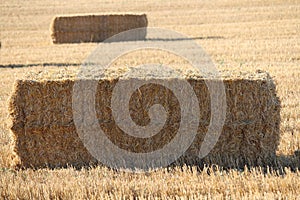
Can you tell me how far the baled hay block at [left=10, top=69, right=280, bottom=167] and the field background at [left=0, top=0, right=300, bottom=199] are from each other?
42 cm

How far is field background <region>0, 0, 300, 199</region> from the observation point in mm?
6230

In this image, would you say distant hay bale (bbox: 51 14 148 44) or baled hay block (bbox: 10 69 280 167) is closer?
baled hay block (bbox: 10 69 280 167)

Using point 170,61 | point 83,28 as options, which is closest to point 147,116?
point 170,61

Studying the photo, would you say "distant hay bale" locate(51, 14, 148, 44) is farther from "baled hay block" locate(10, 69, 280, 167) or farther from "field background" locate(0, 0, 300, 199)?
"baled hay block" locate(10, 69, 280, 167)

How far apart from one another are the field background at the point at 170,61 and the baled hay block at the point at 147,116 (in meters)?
0.42

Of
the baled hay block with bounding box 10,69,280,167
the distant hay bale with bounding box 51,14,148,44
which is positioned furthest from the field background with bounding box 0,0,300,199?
the distant hay bale with bounding box 51,14,148,44

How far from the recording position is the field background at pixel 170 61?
6230mm

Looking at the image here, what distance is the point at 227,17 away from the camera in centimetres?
3122

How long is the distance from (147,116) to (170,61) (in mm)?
9956

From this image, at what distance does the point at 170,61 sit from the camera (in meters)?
17.3

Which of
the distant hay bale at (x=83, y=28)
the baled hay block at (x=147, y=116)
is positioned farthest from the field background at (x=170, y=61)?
the distant hay bale at (x=83, y=28)

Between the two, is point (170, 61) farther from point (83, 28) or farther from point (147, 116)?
point (147, 116)

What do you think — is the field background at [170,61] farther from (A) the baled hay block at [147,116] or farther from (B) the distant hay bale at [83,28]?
(B) the distant hay bale at [83,28]

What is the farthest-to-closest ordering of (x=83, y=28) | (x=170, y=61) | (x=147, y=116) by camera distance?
(x=83, y=28), (x=170, y=61), (x=147, y=116)
